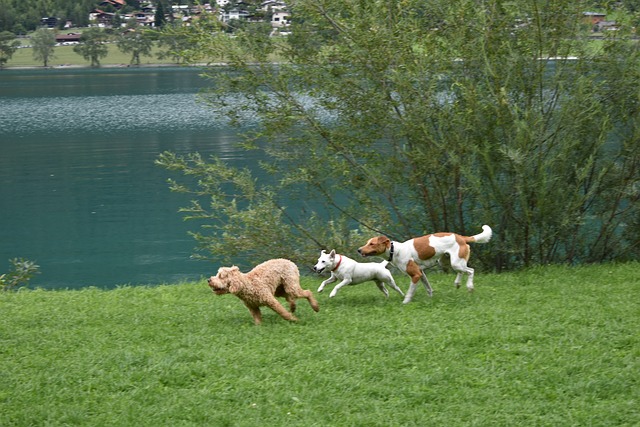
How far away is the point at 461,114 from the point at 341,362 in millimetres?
5947

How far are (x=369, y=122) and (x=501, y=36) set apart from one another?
2305 mm

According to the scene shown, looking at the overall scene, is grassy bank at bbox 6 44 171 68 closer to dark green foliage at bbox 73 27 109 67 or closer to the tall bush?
dark green foliage at bbox 73 27 109 67

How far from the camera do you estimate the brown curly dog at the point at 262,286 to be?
8820mm

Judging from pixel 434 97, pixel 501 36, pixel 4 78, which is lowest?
pixel 4 78

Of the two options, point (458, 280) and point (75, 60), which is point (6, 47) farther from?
point (458, 280)

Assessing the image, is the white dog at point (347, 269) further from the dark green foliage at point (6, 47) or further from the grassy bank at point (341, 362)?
the dark green foliage at point (6, 47)

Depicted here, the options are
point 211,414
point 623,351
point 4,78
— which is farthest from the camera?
point 4,78

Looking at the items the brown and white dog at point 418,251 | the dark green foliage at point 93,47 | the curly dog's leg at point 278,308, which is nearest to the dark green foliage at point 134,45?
the dark green foliage at point 93,47

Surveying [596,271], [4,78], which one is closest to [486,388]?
[596,271]

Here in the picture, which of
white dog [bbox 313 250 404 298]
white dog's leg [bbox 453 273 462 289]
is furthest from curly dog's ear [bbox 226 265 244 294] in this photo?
white dog's leg [bbox 453 273 462 289]

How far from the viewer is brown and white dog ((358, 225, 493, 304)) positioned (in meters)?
9.82

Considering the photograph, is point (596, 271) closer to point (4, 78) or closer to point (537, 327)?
point (537, 327)

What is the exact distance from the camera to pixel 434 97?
1269cm

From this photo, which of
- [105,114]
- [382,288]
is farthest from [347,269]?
[105,114]
